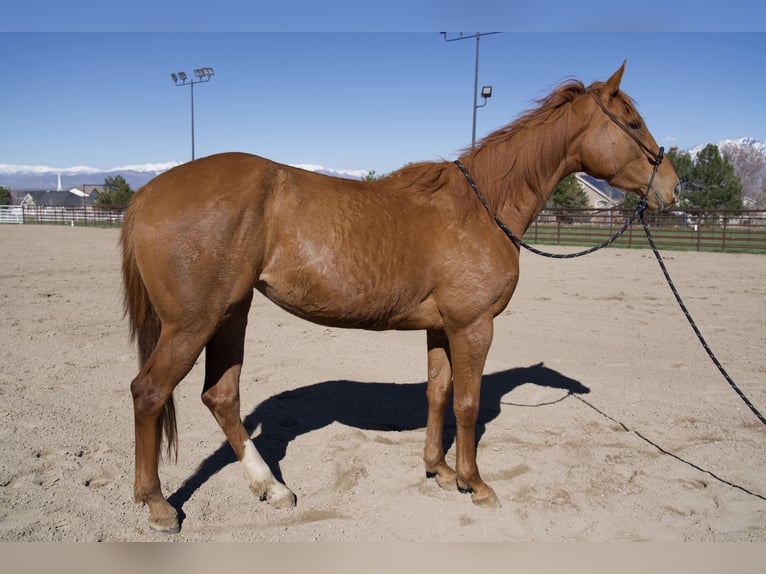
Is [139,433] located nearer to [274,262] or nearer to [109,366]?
[274,262]

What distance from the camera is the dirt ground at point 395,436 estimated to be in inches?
118

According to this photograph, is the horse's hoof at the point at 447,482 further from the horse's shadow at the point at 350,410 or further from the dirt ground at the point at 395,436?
the horse's shadow at the point at 350,410

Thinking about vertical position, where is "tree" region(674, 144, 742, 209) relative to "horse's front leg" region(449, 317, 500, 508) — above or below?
above

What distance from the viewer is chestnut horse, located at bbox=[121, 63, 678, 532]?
2840 mm

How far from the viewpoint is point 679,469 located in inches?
145

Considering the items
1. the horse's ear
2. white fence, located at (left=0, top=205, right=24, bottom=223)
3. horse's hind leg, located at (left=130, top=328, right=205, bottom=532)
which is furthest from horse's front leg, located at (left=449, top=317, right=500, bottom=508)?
white fence, located at (left=0, top=205, right=24, bottom=223)

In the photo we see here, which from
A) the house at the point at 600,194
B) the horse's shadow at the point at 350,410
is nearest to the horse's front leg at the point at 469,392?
the horse's shadow at the point at 350,410

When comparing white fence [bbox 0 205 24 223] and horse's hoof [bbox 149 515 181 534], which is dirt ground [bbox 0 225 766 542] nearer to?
horse's hoof [bbox 149 515 181 534]

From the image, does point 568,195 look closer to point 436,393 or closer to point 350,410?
point 350,410

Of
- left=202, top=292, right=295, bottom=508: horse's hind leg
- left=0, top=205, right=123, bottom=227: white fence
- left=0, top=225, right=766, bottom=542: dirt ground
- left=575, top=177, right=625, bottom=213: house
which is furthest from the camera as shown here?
left=0, top=205, right=123, bottom=227: white fence

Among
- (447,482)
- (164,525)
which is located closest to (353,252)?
(447,482)

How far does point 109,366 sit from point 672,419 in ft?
18.3

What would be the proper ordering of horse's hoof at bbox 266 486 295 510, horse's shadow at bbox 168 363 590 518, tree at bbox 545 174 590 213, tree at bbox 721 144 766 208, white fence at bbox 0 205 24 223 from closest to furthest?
horse's hoof at bbox 266 486 295 510, horse's shadow at bbox 168 363 590 518, tree at bbox 545 174 590 213, white fence at bbox 0 205 24 223, tree at bbox 721 144 766 208

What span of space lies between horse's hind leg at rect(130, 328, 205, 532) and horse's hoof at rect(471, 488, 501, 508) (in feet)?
5.84
